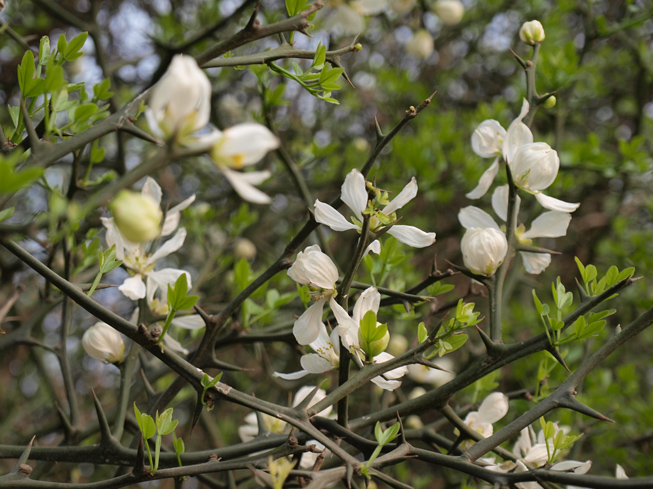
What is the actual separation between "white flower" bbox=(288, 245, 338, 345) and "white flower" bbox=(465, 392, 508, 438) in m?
0.46

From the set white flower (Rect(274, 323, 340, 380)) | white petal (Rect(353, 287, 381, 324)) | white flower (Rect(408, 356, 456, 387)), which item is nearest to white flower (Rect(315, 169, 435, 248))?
white petal (Rect(353, 287, 381, 324))

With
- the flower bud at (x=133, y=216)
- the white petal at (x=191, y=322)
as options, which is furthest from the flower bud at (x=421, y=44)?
the flower bud at (x=133, y=216)

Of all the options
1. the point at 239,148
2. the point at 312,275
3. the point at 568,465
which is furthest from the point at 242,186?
the point at 568,465

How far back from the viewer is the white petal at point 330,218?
0.92 meters

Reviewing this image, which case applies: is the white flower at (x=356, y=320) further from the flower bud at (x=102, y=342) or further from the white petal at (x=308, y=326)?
the flower bud at (x=102, y=342)

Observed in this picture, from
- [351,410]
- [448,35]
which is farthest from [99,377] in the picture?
[448,35]

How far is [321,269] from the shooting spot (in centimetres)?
91

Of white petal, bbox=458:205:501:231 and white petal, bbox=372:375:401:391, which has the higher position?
white petal, bbox=458:205:501:231

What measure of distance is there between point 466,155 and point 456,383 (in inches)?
69.4

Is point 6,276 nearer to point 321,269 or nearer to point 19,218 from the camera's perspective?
point 19,218

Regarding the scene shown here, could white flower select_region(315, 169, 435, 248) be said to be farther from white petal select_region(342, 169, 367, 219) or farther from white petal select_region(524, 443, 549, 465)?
white petal select_region(524, 443, 549, 465)

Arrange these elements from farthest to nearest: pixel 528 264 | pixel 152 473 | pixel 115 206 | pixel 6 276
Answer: pixel 6 276 → pixel 528 264 → pixel 152 473 → pixel 115 206

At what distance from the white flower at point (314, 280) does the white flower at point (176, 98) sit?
1.06 feet

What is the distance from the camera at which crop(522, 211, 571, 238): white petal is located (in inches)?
48.0
